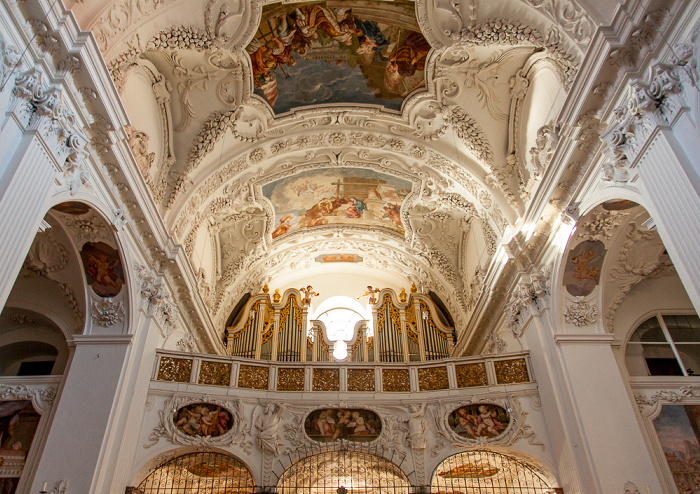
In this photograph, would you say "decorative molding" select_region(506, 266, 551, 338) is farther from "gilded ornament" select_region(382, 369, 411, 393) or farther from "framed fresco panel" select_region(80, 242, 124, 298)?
"framed fresco panel" select_region(80, 242, 124, 298)

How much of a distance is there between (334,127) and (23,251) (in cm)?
875

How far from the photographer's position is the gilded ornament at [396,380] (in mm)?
11531

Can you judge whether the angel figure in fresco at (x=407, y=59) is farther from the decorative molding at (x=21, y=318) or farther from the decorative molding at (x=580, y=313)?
the decorative molding at (x=21, y=318)

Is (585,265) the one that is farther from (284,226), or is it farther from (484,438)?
(284,226)

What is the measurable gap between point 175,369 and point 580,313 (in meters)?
8.40

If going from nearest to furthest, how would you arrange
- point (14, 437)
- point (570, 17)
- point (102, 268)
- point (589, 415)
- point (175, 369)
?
point (570, 17)
point (589, 415)
point (14, 437)
point (102, 268)
point (175, 369)

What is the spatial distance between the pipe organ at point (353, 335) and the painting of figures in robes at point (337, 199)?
94.2 inches

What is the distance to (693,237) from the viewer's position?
625 centimetres

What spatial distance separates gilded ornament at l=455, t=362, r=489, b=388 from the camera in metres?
11.4

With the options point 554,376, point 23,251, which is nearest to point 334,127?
point 554,376

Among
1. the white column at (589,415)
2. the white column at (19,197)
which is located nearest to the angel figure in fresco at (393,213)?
the white column at (589,415)

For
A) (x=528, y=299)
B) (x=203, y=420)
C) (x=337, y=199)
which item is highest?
(x=337, y=199)

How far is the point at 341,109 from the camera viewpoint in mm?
13305

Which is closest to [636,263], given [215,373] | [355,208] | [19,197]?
[355,208]
